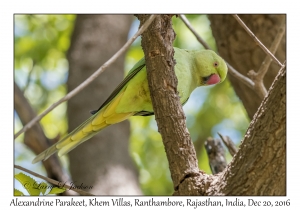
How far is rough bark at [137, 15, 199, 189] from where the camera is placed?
2.24 m

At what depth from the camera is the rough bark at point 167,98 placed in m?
2.24

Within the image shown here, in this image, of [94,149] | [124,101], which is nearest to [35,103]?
[94,149]

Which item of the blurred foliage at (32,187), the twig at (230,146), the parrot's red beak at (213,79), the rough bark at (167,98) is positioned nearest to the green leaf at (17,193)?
the blurred foliage at (32,187)

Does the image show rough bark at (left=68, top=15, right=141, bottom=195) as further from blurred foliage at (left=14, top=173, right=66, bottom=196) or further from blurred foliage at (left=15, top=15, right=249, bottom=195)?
blurred foliage at (left=14, top=173, right=66, bottom=196)

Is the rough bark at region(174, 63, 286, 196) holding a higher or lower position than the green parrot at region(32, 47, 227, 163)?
lower

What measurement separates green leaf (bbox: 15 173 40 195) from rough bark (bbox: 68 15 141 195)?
168cm

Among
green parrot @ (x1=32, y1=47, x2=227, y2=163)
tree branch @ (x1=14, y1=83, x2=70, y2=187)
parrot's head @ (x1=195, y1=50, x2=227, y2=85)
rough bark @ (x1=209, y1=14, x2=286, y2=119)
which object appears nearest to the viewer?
green parrot @ (x1=32, y1=47, x2=227, y2=163)

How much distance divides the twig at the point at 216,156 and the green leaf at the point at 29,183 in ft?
5.11

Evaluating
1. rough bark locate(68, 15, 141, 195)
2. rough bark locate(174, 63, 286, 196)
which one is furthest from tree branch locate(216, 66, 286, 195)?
rough bark locate(68, 15, 141, 195)

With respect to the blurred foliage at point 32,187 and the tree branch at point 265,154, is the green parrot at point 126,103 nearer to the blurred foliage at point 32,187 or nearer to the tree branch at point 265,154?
the blurred foliage at point 32,187

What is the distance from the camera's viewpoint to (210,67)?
312 cm

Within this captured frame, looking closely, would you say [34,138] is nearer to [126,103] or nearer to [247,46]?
[126,103]

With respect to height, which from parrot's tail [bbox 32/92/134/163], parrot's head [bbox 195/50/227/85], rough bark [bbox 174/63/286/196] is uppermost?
parrot's head [bbox 195/50/227/85]

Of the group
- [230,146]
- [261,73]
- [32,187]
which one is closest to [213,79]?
[261,73]
